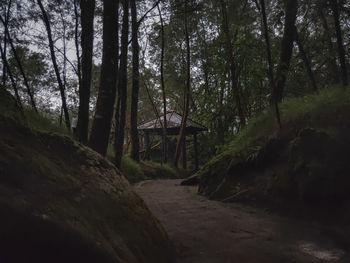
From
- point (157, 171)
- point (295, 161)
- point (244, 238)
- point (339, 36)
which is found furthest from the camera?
point (157, 171)

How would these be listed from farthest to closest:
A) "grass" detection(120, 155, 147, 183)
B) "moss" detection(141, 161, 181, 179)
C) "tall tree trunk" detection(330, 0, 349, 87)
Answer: "moss" detection(141, 161, 181, 179) < "grass" detection(120, 155, 147, 183) < "tall tree trunk" detection(330, 0, 349, 87)

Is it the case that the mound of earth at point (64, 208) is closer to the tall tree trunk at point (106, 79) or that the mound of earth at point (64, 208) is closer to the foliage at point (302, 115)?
the tall tree trunk at point (106, 79)

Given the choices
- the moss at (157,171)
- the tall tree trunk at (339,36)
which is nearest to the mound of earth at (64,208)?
the tall tree trunk at (339,36)

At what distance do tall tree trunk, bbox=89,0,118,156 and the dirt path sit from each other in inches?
80.8

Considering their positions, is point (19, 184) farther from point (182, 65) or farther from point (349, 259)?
point (182, 65)

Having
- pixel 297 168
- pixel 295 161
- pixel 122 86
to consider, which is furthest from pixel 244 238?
pixel 122 86

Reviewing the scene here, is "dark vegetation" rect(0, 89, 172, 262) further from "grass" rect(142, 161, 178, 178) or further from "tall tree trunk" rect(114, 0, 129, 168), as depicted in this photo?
"grass" rect(142, 161, 178, 178)

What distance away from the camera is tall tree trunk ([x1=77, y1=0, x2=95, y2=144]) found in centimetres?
530

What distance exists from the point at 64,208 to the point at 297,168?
116 inches

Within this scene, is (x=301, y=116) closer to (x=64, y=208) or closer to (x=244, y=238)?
(x=244, y=238)

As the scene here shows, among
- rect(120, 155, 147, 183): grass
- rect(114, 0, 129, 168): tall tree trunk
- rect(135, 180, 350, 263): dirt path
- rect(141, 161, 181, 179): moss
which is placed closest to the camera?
rect(135, 180, 350, 263): dirt path

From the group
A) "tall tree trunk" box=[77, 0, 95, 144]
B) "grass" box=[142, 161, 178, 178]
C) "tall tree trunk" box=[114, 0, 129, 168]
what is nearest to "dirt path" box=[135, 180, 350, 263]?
"tall tree trunk" box=[77, 0, 95, 144]

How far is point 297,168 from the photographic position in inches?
126

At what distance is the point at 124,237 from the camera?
1.60 metres
